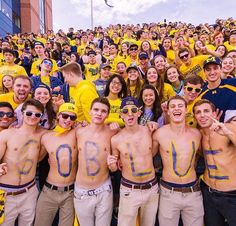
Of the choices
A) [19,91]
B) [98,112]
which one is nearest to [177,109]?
[98,112]

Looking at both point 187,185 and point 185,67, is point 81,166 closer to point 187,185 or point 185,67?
point 187,185

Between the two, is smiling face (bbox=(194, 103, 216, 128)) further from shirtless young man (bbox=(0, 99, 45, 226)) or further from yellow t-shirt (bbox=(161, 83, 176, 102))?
shirtless young man (bbox=(0, 99, 45, 226))

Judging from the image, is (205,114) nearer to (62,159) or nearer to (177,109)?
(177,109)

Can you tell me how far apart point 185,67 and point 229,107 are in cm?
250

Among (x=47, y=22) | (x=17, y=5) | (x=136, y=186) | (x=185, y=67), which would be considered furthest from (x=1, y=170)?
(x=47, y=22)

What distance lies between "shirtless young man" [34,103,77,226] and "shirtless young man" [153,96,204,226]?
4.36 feet

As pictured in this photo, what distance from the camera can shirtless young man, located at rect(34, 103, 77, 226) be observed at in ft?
13.8

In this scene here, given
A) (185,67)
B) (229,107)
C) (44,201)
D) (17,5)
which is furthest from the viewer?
(17,5)

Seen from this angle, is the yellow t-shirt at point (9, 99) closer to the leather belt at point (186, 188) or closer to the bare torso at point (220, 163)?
the leather belt at point (186, 188)

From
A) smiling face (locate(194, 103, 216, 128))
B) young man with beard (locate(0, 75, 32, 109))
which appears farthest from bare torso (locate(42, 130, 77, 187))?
smiling face (locate(194, 103, 216, 128))

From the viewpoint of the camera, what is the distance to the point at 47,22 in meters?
51.9

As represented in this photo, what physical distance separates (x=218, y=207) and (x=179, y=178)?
2.13 feet

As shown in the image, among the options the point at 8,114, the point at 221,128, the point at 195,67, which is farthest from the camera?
the point at 195,67

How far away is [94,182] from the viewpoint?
13.7 ft
